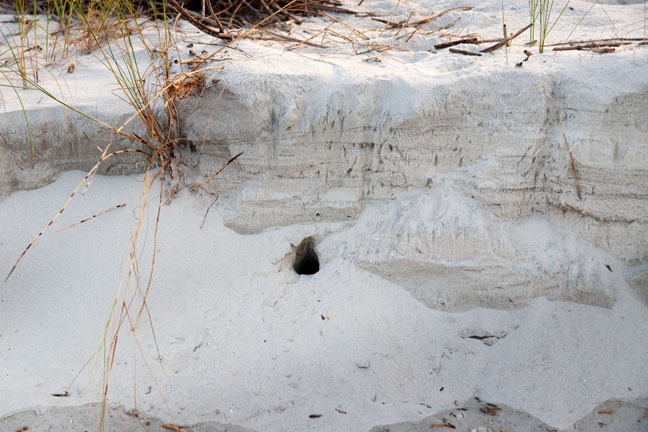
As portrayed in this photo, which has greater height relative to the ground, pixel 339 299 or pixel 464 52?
pixel 464 52

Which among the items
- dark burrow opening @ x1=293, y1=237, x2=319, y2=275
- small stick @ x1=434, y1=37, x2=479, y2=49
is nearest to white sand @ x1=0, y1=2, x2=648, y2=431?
dark burrow opening @ x1=293, y1=237, x2=319, y2=275

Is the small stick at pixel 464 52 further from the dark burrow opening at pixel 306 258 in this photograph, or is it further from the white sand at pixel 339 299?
the dark burrow opening at pixel 306 258

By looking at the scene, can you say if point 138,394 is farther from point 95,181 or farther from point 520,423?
point 520,423

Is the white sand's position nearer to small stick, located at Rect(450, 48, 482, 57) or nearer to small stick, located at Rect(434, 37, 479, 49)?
small stick, located at Rect(450, 48, 482, 57)

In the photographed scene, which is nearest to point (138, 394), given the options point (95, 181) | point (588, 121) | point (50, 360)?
point (50, 360)

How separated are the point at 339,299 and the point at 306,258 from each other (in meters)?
0.30

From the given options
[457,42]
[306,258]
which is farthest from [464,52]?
[306,258]

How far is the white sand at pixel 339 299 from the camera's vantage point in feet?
7.21

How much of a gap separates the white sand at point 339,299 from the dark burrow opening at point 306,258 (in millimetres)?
60

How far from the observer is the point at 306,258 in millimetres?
2641

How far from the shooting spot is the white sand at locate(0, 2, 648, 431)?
220 cm

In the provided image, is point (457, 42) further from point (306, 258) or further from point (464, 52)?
point (306, 258)

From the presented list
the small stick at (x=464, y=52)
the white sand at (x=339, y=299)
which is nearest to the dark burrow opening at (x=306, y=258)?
the white sand at (x=339, y=299)

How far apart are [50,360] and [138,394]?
37 cm
